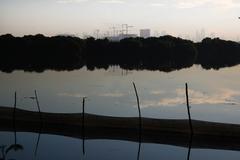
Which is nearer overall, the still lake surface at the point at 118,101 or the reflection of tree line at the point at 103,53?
the still lake surface at the point at 118,101

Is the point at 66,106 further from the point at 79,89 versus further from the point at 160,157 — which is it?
the point at 160,157

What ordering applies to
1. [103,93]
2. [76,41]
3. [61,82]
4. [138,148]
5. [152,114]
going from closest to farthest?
[138,148] < [152,114] < [103,93] < [61,82] < [76,41]

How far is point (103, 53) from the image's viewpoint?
6750cm

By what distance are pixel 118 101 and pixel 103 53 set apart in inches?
1392

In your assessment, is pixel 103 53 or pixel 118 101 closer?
pixel 118 101

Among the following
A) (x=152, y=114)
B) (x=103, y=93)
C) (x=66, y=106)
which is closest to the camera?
(x=152, y=114)

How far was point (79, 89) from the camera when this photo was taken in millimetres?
40500

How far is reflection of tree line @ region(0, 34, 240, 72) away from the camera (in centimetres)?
6294

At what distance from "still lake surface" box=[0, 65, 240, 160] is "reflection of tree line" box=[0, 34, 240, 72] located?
5.57 metres

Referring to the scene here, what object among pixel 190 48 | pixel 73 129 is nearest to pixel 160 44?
pixel 190 48

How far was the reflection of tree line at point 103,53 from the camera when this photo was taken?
62.9 metres

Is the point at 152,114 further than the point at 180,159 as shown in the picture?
Yes

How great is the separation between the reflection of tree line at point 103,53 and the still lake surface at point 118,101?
18.3 ft

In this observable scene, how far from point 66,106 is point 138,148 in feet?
39.5
